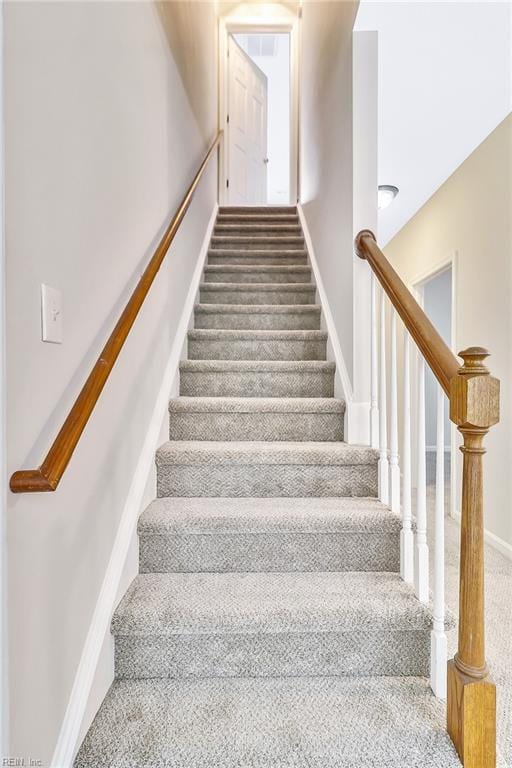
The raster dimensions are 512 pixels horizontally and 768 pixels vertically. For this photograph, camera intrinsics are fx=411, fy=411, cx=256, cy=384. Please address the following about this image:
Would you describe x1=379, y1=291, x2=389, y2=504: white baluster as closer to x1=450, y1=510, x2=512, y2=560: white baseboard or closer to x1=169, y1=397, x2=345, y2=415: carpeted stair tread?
x1=169, y1=397, x2=345, y2=415: carpeted stair tread

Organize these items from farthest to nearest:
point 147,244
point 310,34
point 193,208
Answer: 1. point 310,34
2. point 193,208
3. point 147,244

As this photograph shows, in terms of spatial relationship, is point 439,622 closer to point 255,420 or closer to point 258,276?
point 255,420

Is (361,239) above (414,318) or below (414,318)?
above

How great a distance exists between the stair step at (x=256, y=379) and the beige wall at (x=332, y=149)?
0.72ft

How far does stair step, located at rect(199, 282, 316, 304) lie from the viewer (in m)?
2.75

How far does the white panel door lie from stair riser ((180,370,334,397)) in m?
3.05

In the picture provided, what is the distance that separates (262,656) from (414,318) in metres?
1.06

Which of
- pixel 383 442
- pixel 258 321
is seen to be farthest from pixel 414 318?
pixel 258 321

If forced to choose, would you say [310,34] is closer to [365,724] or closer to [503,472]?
[503,472]

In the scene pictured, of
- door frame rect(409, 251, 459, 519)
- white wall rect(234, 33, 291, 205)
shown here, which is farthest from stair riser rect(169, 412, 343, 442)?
white wall rect(234, 33, 291, 205)

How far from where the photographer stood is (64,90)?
956 millimetres

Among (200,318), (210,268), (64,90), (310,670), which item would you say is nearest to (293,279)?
(210,268)

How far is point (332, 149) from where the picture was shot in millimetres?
2283

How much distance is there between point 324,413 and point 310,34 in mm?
3044
